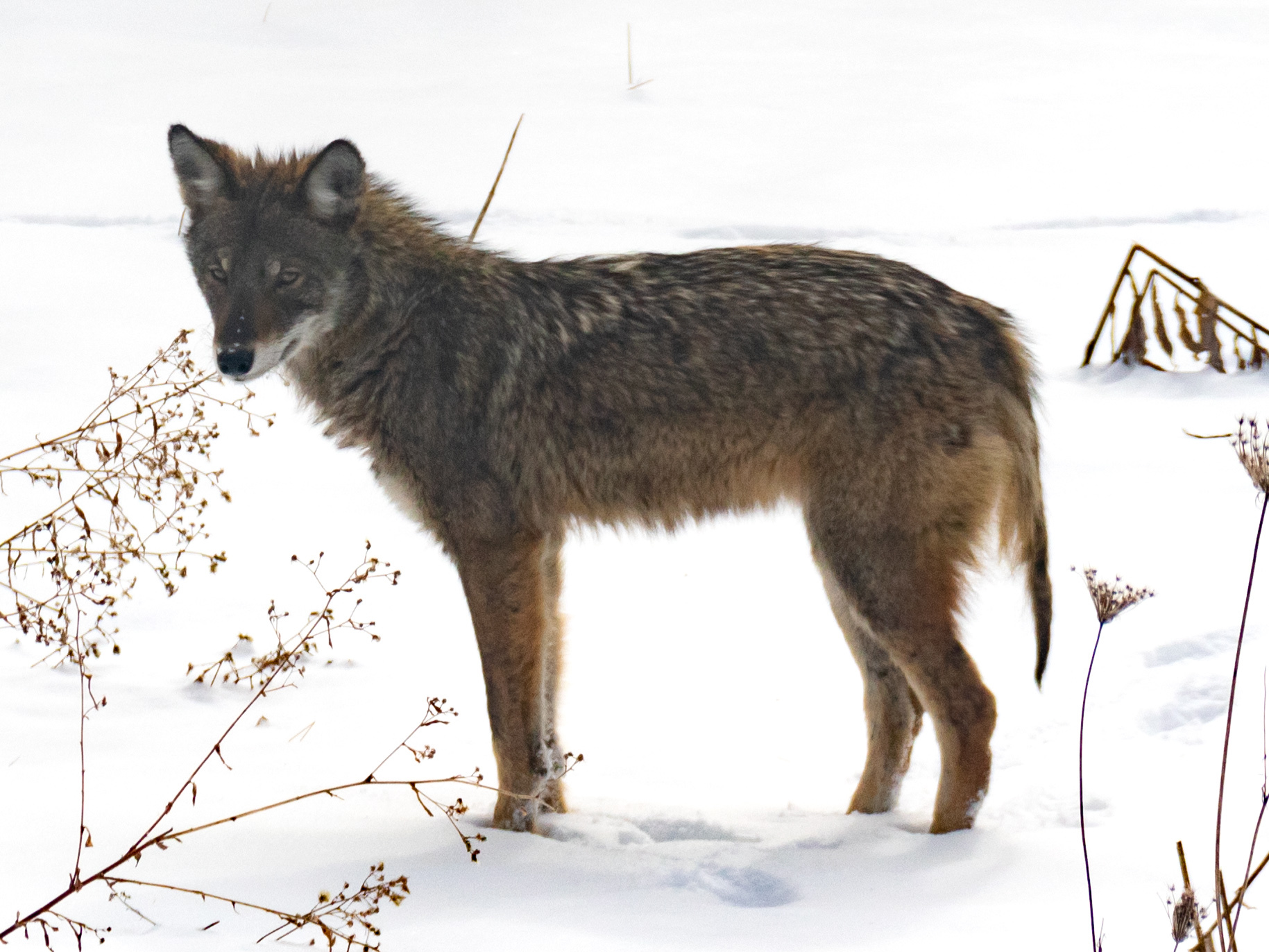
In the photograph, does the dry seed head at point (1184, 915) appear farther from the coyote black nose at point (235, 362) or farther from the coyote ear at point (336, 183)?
the coyote ear at point (336, 183)

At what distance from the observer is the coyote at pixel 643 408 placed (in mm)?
3979

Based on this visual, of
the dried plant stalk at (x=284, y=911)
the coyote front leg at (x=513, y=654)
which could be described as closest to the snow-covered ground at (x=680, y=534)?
the dried plant stalk at (x=284, y=911)

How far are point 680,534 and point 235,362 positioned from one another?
10.9ft

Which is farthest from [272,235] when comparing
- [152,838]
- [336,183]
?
[152,838]

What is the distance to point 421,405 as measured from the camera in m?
4.23

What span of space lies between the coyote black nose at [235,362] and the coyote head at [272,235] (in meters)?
0.05

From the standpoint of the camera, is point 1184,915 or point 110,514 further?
point 110,514

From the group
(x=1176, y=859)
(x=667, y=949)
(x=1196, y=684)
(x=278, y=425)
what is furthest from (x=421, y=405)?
(x=278, y=425)

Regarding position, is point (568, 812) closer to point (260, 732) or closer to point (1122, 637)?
point (260, 732)

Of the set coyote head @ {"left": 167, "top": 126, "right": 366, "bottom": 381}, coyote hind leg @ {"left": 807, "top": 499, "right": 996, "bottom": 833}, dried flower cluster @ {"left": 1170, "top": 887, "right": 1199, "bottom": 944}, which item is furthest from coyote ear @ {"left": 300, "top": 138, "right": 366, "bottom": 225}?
dried flower cluster @ {"left": 1170, "top": 887, "right": 1199, "bottom": 944}

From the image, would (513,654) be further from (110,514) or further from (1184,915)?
(110,514)

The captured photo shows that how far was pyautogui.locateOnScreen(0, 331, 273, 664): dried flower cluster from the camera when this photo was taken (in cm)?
353

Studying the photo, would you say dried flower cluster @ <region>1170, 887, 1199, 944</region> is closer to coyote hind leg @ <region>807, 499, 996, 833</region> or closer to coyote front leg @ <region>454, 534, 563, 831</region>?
coyote hind leg @ <region>807, 499, 996, 833</region>

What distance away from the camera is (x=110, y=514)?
655cm
